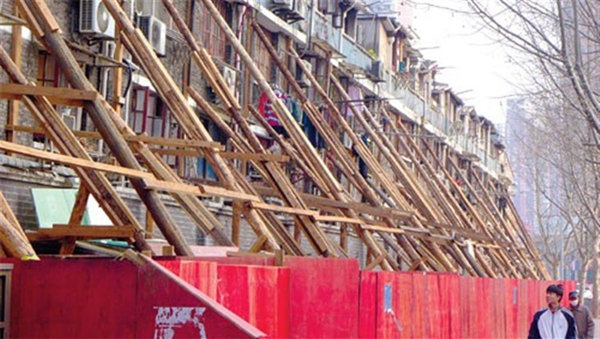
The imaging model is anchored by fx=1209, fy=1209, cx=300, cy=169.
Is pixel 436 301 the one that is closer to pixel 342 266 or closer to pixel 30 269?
pixel 342 266

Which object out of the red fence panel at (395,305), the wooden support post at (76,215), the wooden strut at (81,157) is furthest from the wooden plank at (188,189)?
the red fence panel at (395,305)

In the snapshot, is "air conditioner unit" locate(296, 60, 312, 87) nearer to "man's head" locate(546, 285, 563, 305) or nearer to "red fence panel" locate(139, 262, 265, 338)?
"man's head" locate(546, 285, 563, 305)

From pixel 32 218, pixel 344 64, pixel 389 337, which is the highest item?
pixel 344 64

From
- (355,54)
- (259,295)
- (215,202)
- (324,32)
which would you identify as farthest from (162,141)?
(355,54)

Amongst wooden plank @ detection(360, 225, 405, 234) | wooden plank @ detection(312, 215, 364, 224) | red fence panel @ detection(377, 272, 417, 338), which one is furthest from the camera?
wooden plank @ detection(360, 225, 405, 234)

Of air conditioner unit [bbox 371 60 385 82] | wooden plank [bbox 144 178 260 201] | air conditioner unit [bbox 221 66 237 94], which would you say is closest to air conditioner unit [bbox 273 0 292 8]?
air conditioner unit [bbox 221 66 237 94]

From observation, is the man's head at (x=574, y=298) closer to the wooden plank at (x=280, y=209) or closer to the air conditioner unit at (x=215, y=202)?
the wooden plank at (x=280, y=209)

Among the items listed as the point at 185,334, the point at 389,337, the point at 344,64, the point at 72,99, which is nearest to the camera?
the point at 185,334

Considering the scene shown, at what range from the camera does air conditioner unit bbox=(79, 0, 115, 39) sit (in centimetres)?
1936

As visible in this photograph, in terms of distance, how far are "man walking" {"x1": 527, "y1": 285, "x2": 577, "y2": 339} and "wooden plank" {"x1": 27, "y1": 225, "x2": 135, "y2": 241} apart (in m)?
4.69

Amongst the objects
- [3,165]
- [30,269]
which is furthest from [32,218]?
[30,269]

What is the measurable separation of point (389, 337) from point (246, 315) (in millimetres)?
5715

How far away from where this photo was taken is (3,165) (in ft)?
56.0

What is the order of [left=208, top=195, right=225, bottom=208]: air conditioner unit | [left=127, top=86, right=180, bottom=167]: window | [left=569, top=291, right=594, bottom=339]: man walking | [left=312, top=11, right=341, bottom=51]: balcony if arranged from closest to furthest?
[left=569, top=291, right=594, bottom=339]: man walking → [left=127, top=86, right=180, bottom=167]: window → [left=208, top=195, right=225, bottom=208]: air conditioner unit → [left=312, top=11, right=341, bottom=51]: balcony
